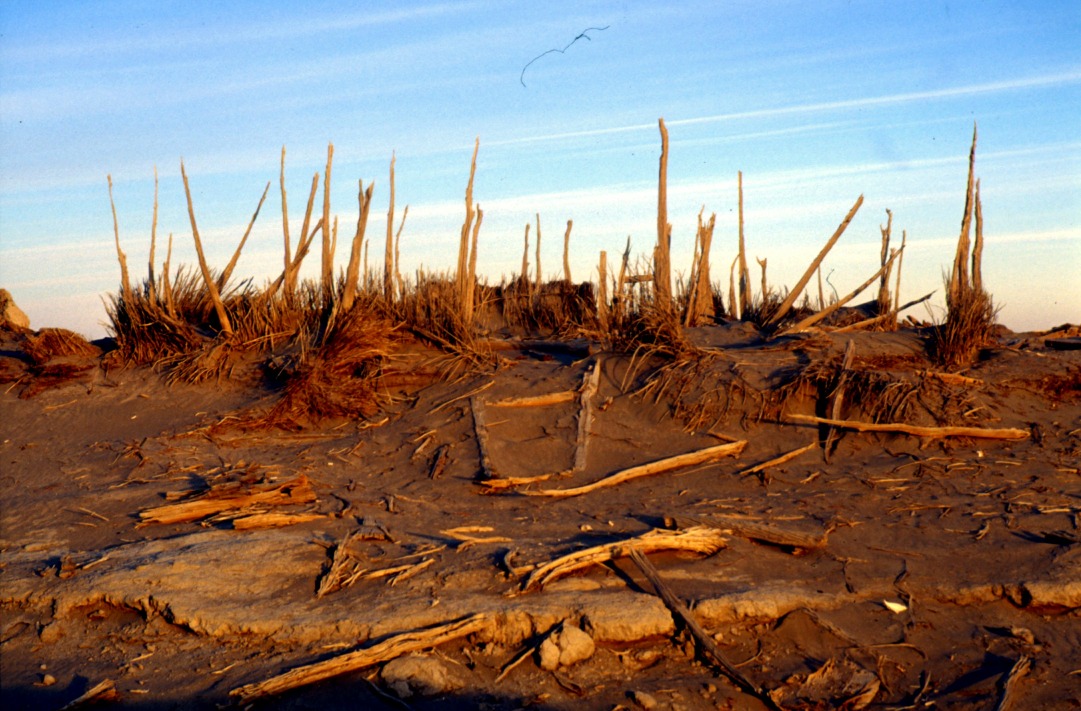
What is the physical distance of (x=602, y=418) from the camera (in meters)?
7.86

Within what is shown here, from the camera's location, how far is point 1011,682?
4023mm

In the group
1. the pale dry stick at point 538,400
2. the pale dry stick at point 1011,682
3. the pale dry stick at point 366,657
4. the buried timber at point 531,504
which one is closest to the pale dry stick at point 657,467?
the buried timber at point 531,504

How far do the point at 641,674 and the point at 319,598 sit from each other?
1.56 meters

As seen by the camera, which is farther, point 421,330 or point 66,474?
point 421,330

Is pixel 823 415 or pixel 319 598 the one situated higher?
pixel 823 415

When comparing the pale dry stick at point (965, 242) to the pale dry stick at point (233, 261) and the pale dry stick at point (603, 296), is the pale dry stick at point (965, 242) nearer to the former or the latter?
the pale dry stick at point (603, 296)

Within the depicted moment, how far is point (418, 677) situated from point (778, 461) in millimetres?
3949

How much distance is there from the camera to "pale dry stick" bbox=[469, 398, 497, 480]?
22.5 ft

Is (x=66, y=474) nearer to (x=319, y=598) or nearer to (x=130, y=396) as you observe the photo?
(x=130, y=396)

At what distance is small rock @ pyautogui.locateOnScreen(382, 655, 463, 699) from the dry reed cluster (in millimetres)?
4594

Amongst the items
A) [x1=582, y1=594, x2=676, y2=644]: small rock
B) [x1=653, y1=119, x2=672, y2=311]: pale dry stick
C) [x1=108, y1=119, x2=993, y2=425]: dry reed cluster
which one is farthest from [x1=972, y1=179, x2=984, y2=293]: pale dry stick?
[x1=582, y1=594, x2=676, y2=644]: small rock

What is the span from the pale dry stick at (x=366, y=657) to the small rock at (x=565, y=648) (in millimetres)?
A: 314

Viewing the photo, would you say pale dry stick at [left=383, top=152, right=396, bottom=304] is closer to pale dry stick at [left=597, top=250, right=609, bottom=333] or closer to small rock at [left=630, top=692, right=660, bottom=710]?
pale dry stick at [left=597, top=250, right=609, bottom=333]

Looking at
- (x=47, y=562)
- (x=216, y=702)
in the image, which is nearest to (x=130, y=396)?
(x=47, y=562)
